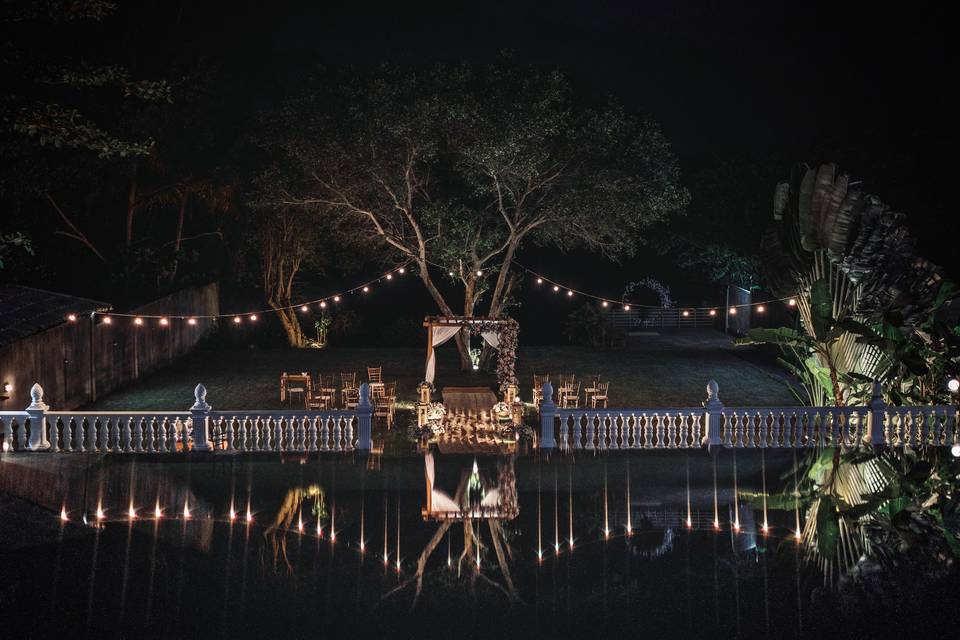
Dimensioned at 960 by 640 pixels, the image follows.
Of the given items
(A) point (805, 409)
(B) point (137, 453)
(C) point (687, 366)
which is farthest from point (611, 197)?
(B) point (137, 453)

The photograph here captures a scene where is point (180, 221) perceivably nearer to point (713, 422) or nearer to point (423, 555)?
point (713, 422)

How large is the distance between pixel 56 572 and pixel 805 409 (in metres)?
10.8

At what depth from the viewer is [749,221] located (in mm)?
28234

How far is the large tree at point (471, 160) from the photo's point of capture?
2112 cm

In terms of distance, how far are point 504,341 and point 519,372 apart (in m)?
3.77

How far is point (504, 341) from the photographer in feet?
67.5

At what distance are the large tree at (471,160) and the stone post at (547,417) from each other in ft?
26.1

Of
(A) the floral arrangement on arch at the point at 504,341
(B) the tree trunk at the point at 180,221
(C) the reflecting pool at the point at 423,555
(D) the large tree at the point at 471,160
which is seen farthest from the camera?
(B) the tree trunk at the point at 180,221

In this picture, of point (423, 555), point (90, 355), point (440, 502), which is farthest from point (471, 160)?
point (423, 555)

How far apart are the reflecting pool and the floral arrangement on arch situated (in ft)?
21.4

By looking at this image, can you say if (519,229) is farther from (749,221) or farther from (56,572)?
(56,572)

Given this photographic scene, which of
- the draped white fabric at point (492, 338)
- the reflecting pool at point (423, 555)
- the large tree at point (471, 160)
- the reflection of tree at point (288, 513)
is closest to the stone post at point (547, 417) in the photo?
the reflecting pool at point (423, 555)

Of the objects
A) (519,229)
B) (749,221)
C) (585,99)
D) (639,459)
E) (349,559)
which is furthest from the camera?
(749,221)

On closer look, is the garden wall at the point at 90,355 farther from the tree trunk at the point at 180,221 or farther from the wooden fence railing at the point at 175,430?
the wooden fence railing at the point at 175,430
